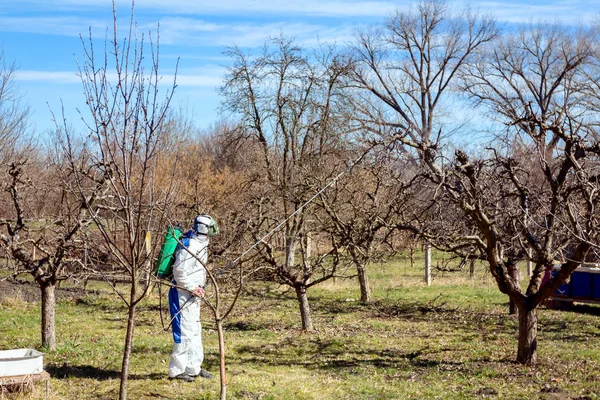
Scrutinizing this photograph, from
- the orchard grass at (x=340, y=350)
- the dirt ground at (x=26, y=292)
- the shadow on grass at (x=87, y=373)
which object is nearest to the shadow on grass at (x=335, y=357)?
the orchard grass at (x=340, y=350)

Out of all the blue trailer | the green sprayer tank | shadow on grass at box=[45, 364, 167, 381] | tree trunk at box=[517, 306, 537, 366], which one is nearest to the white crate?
shadow on grass at box=[45, 364, 167, 381]

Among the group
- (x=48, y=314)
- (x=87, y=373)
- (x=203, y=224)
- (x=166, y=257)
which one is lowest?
(x=87, y=373)

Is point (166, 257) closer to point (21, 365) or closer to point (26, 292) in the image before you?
point (21, 365)

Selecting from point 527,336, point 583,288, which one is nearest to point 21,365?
point 527,336

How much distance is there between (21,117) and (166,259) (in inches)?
495

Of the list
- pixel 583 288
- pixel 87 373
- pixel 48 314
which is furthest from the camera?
pixel 583 288

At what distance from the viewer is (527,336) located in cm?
951

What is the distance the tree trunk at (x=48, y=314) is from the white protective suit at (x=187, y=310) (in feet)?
7.64

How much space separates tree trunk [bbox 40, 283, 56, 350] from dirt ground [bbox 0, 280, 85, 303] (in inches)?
277

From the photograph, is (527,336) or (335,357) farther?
(335,357)

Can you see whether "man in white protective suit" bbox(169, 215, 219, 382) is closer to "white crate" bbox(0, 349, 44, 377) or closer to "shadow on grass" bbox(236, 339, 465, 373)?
"white crate" bbox(0, 349, 44, 377)

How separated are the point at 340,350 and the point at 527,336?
295 centimetres

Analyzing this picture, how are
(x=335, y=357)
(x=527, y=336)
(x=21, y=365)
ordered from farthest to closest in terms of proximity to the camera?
1. (x=335, y=357)
2. (x=527, y=336)
3. (x=21, y=365)

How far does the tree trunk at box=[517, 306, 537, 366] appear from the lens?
9398mm
